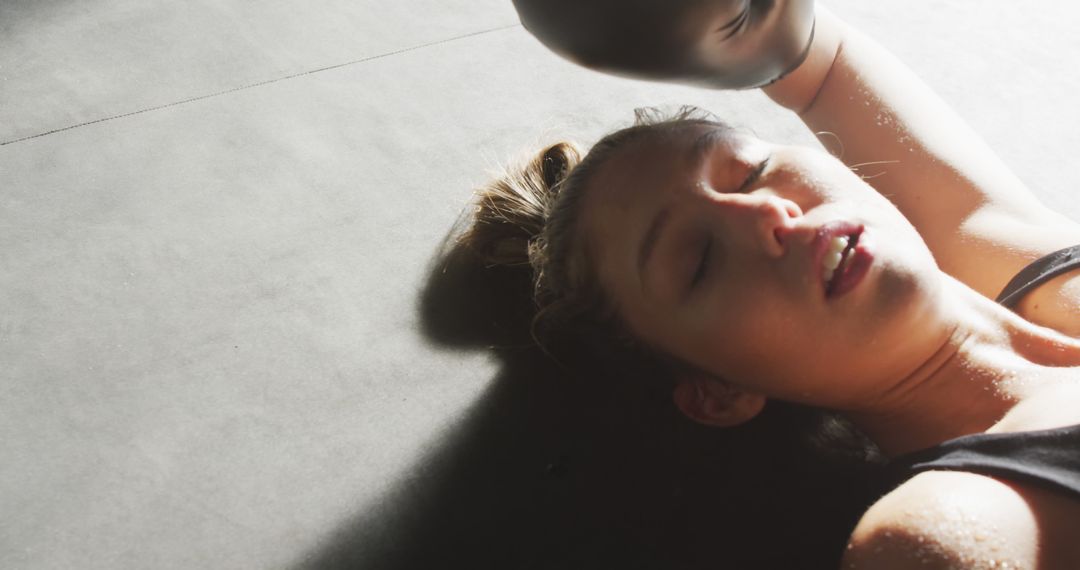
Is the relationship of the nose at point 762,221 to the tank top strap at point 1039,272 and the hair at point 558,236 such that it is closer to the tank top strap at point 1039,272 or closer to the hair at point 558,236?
the hair at point 558,236

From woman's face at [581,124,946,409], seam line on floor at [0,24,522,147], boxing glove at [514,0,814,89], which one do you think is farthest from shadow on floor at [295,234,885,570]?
seam line on floor at [0,24,522,147]

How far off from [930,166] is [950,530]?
1.59ft

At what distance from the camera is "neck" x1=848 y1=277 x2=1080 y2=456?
28.2 inches

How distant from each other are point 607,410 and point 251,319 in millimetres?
427

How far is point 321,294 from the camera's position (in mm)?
947

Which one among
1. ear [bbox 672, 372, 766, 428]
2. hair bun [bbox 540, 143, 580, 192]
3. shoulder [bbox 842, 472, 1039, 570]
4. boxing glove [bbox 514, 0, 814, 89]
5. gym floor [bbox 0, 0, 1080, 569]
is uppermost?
boxing glove [bbox 514, 0, 814, 89]

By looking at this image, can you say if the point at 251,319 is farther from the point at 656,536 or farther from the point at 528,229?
the point at 656,536

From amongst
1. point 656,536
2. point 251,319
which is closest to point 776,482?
point 656,536

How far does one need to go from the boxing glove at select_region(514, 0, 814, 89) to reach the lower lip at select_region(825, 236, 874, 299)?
173mm

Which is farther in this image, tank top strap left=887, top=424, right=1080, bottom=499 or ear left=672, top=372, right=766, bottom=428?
ear left=672, top=372, right=766, bottom=428

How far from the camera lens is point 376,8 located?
133cm

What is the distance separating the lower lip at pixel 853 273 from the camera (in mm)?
650

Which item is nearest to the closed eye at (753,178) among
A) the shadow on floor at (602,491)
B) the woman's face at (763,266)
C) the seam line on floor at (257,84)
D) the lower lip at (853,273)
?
the woman's face at (763,266)

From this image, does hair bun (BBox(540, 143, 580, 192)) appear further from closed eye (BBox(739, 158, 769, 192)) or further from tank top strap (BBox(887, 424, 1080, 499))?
tank top strap (BBox(887, 424, 1080, 499))
